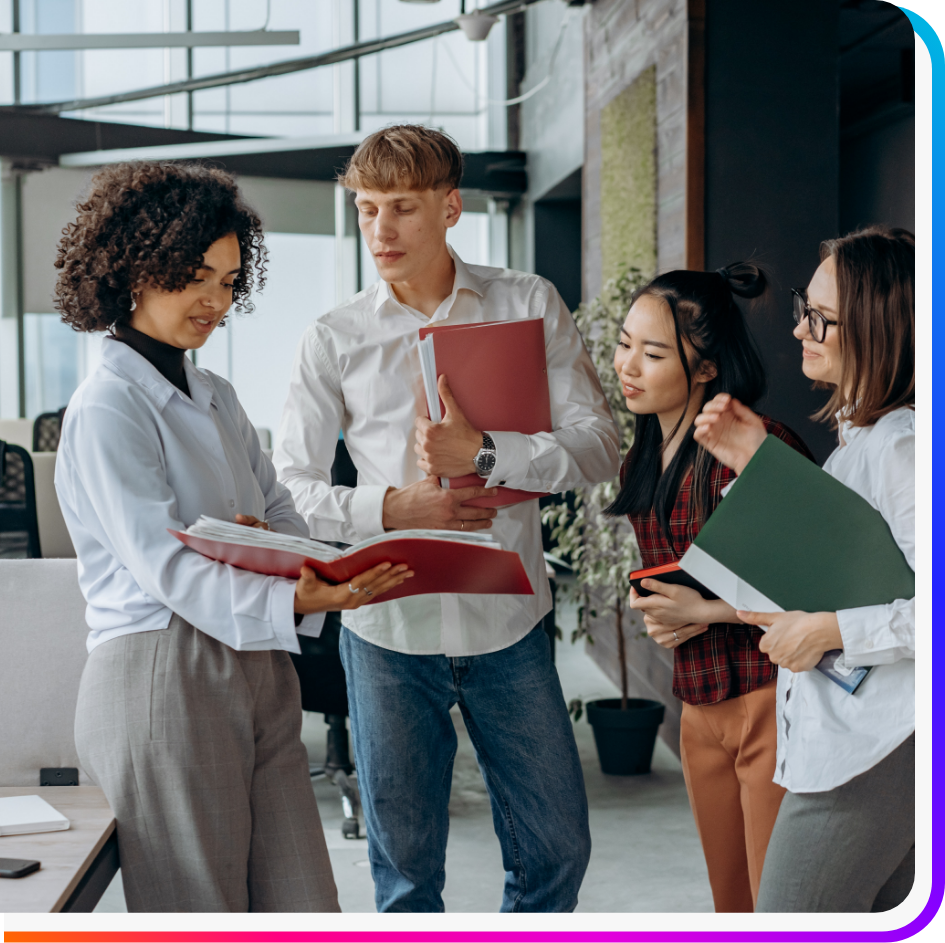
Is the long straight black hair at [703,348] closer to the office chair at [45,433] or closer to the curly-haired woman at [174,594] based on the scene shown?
the curly-haired woman at [174,594]

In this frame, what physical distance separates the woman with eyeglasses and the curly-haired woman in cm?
59

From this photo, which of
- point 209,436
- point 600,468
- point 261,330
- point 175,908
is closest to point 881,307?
point 600,468

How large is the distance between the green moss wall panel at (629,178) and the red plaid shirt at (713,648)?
232 centimetres

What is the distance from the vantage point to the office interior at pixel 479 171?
2.95 meters

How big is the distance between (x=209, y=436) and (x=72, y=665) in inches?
20.6

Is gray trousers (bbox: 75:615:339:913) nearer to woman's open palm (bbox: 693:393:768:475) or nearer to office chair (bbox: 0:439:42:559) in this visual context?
woman's open palm (bbox: 693:393:768:475)

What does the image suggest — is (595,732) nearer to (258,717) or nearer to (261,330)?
(258,717)

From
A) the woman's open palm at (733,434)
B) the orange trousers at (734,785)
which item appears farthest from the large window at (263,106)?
the woman's open palm at (733,434)

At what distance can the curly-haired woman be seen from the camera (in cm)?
125

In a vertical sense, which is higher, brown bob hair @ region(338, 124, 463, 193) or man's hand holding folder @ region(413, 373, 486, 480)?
brown bob hair @ region(338, 124, 463, 193)

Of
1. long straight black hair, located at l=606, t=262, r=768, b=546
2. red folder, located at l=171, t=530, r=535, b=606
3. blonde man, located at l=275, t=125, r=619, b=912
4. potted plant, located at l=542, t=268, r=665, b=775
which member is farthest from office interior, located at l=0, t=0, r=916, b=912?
long straight black hair, located at l=606, t=262, r=768, b=546

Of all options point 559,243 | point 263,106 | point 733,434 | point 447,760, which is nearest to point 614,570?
point 447,760

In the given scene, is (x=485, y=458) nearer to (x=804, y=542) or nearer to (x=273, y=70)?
(x=804, y=542)

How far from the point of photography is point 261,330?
859 cm
